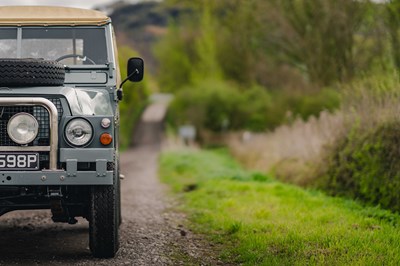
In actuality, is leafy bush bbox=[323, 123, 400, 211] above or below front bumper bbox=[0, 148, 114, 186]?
below

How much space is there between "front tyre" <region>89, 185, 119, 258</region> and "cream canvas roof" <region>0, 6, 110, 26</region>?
8.78 feet

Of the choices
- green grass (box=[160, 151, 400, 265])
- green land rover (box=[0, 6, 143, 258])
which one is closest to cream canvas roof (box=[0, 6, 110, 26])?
green land rover (box=[0, 6, 143, 258])

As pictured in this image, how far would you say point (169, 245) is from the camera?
867 centimetres

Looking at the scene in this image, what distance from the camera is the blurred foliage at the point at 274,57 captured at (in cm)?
2634

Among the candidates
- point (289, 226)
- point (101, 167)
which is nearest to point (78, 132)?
point (101, 167)

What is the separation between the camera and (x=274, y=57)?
3753 centimetres

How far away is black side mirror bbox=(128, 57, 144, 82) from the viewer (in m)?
8.72

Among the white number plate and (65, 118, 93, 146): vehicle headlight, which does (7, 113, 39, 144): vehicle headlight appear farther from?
(65, 118, 93, 146): vehicle headlight

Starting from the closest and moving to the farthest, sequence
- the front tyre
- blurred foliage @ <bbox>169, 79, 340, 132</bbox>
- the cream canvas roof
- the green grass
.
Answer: the front tyre
the green grass
the cream canvas roof
blurred foliage @ <bbox>169, 79, 340, 132</bbox>

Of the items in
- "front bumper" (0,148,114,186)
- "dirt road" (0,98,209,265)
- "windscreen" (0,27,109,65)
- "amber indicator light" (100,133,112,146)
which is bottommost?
"dirt road" (0,98,209,265)

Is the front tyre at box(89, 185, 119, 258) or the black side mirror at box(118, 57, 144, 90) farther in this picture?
the black side mirror at box(118, 57, 144, 90)

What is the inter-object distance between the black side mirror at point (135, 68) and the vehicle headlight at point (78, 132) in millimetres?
1684

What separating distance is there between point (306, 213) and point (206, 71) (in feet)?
117

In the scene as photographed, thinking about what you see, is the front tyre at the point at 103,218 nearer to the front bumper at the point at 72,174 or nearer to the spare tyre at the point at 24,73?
the front bumper at the point at 72,174
